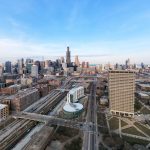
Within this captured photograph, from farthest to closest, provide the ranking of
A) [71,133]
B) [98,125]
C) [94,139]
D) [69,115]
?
1. [69,115]
2. [98,125]
3. [71,133]
4. [94,139]

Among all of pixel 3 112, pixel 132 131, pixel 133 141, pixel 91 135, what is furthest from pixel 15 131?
pixel 132 131

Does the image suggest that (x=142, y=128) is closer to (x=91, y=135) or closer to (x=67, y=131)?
(x=91, y=135)

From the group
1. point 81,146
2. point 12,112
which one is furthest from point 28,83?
point 81,146

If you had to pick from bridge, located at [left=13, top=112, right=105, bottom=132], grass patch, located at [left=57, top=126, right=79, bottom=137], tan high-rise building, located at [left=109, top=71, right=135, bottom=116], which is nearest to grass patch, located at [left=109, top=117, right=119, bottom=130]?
bridge, located at [left=13, top=112, right=105, bottom=132]

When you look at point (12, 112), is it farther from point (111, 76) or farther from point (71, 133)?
point (111, 76)

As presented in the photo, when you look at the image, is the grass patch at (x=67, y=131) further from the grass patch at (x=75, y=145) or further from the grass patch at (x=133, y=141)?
the grass patch at (x=133, y=141)
